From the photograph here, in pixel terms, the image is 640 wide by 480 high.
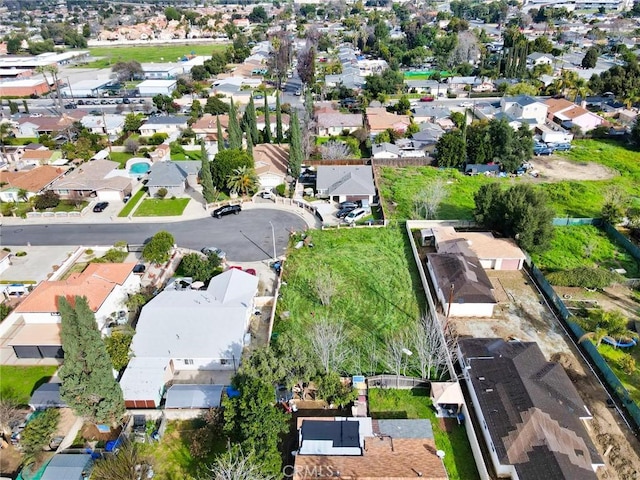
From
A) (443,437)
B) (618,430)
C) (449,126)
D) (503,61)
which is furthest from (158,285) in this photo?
(503,61)

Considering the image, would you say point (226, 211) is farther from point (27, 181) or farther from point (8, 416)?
point (8, 416)

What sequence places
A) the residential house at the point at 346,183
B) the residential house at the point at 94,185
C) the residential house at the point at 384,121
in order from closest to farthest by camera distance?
the residential house at the point at 346,183
the residential house at the point at 94,185
the residential house at the point at 384,121

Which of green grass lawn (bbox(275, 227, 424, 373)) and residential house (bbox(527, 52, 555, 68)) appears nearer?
green grass lawn (bbox(275, 227, 424, 373))

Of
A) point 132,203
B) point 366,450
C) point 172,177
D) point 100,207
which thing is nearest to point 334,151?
point 172,177

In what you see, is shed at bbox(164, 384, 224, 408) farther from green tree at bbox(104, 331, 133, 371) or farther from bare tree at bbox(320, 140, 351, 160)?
bare tree at bbox(320, 140, 351, 160)

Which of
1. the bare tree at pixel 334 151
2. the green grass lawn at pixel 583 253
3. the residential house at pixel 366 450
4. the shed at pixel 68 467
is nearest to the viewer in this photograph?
the residential house at pixel 366 450

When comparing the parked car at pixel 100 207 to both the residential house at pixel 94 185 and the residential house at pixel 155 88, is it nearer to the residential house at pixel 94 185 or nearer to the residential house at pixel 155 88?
the residential house at pixel 94 185

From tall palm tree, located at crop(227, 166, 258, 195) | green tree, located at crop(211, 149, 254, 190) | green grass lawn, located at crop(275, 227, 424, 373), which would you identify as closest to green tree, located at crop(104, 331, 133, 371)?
green grass lawn, located at crop(275, 227, 424, 373)

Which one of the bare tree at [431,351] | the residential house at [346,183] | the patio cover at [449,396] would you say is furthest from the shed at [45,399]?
the residential house at [346,183]
